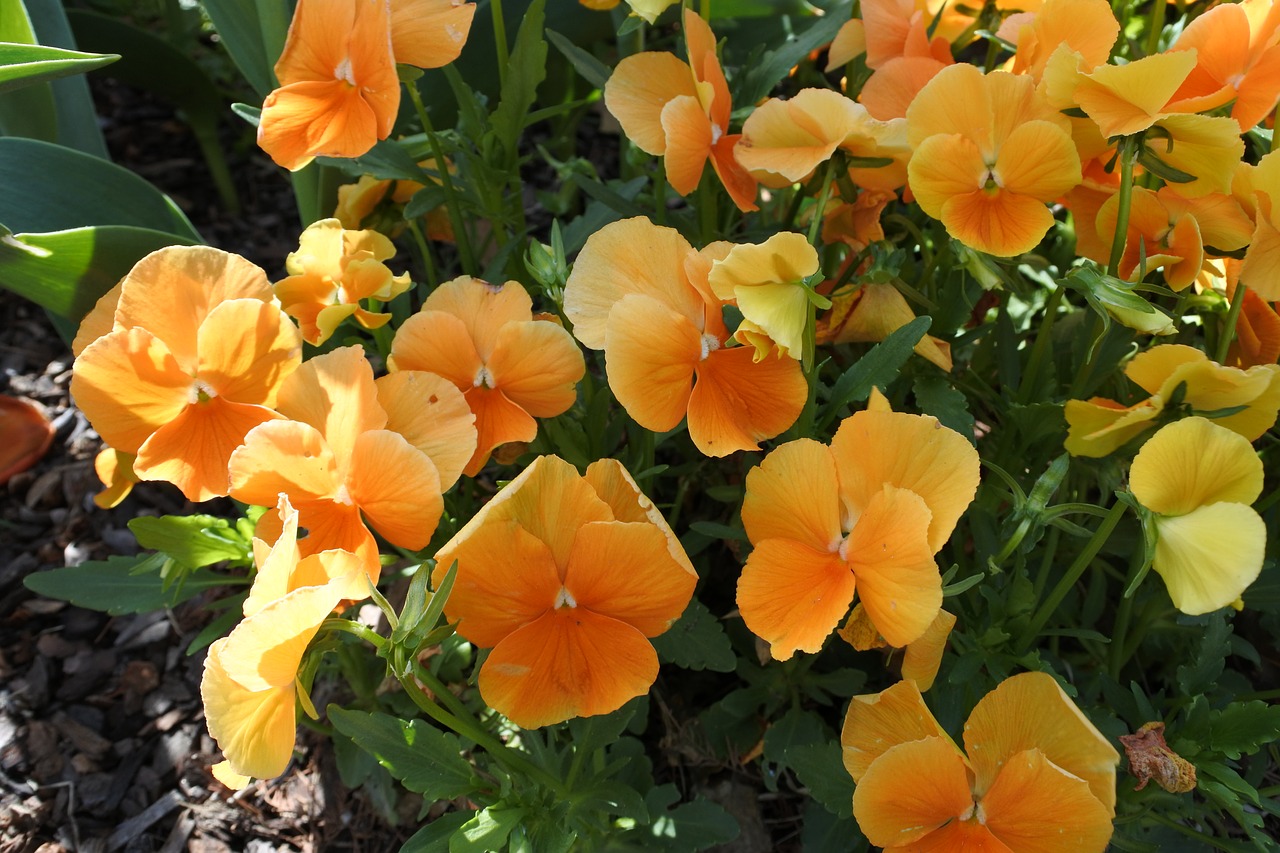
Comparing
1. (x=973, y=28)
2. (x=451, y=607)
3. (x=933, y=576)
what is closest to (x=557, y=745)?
(x=451, y=607)

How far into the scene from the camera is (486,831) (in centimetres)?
110

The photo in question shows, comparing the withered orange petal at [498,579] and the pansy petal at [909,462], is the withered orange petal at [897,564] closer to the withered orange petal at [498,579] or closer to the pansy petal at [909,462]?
the pansy petal at [909,462]

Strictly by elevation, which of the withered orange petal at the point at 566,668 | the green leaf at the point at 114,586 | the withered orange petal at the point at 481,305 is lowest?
the green leaf at the point at 114,586

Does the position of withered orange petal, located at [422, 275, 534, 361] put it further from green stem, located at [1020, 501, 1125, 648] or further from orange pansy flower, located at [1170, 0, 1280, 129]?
orange pansy flower, located at [1170, 0, 1280, 129]

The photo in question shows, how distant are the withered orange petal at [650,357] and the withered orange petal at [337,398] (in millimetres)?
258

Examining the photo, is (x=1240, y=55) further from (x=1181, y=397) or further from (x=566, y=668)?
(x=566, y=668)

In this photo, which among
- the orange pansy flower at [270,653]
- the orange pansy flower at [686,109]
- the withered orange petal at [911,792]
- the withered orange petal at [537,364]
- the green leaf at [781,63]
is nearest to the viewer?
the orange pansy flower at [270,653]

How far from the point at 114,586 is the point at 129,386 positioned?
47 cm

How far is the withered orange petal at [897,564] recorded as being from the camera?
923mm

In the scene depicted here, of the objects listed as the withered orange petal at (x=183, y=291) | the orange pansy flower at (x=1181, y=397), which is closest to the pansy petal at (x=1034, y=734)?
the orange pansy flower at (x=1181, y=397)

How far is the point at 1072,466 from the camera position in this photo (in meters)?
1.36

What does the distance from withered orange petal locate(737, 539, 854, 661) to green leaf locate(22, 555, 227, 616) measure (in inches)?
31.2

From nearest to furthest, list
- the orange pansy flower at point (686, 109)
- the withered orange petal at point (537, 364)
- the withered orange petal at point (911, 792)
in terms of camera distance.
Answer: the withered orange petal at point (911, 792) < the withered orange petal at point (537, 364) < the orange pansy flower at point (686, 109)

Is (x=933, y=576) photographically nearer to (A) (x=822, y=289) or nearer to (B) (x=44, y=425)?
(A) (x=822, y=289)
